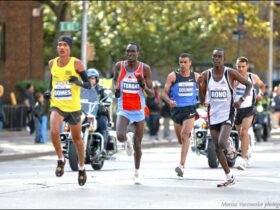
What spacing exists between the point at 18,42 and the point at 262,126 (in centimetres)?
1118

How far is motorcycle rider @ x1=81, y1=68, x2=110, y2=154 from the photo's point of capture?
57.7 feet

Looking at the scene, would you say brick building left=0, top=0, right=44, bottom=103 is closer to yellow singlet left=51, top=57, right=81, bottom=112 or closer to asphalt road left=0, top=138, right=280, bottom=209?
asphalt road left=0, top=138, right=280, bottom=209

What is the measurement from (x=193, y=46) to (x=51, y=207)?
45.6 m

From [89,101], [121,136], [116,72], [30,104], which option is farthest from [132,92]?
[30,104]

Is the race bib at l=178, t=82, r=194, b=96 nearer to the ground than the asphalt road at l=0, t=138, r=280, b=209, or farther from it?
farther from it

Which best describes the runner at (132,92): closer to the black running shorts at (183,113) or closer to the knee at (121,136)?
the knee at (121,136)

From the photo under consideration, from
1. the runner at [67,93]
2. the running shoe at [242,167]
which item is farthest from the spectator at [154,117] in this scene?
the runner at [67,93]

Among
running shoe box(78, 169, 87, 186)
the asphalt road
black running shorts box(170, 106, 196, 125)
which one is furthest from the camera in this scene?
black running shorts box(170, 106, 196, 125)

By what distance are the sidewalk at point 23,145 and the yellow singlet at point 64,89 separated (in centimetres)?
980

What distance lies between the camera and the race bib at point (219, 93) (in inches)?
548

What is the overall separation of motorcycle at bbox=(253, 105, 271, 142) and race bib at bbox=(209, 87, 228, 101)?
50.6 feet

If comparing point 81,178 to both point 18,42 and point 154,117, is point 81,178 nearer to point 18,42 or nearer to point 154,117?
point 154,117

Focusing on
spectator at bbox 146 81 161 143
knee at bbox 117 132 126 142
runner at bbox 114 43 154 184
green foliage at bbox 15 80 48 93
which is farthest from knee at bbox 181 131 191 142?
green foliage at bbox 15 80 48 93

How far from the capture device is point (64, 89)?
1326cm
